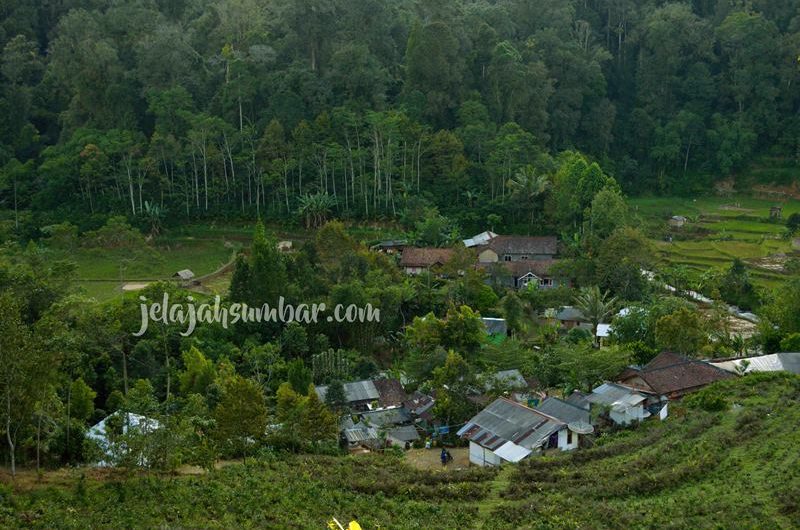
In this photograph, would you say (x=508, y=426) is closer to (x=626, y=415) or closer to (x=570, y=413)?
(x=570, y=413)

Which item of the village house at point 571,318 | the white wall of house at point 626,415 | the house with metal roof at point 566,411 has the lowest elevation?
the village house at point 571,318

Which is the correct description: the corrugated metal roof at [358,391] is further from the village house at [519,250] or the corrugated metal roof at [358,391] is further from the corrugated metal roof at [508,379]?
the village house at [519,250]

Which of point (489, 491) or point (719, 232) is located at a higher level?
point (489, 491)

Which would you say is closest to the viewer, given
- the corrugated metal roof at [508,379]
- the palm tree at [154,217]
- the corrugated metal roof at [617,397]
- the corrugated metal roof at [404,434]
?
the corrugated metal roof at [617,397]

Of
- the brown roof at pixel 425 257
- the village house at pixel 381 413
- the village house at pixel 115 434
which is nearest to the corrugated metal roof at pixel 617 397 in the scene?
the village house at pixel 381 413

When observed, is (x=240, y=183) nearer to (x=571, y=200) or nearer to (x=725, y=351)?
(x=571, y=200)

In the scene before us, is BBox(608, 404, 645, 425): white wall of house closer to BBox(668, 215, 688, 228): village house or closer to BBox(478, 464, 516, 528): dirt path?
BBox(478, 464, 516, 528): dirt path

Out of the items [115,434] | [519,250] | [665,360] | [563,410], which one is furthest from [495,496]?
[519,250]
